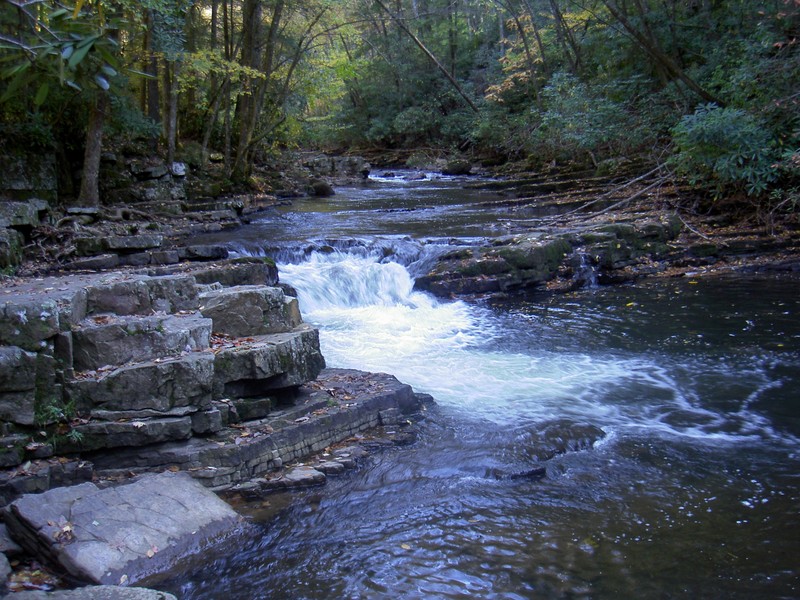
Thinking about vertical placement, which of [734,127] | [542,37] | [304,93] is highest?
[542,37]

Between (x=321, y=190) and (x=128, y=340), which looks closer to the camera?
(x=128, y=340)

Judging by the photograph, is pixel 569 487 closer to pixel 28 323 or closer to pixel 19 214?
pixel 28 323

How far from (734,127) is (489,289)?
5672 mm

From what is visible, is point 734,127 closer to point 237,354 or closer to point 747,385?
point 747,385

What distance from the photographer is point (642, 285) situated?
12578 millimetres

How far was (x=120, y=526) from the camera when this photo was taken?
14.8 feet

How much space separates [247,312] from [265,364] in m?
0.83

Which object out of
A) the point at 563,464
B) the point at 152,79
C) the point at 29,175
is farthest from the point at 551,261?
the point at 152,79

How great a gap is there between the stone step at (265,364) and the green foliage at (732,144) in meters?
9.86

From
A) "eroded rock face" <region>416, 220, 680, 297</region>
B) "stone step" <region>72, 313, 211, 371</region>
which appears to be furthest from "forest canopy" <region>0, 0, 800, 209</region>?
"eroded rock face" <region>416, 220, 680, 297</region>

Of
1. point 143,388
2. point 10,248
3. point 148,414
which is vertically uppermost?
point 10,248

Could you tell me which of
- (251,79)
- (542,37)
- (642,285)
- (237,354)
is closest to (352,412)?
(237,354)

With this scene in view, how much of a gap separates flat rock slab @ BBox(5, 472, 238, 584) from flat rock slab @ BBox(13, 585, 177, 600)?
1.70 feet

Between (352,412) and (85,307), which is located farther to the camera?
(352,412)
